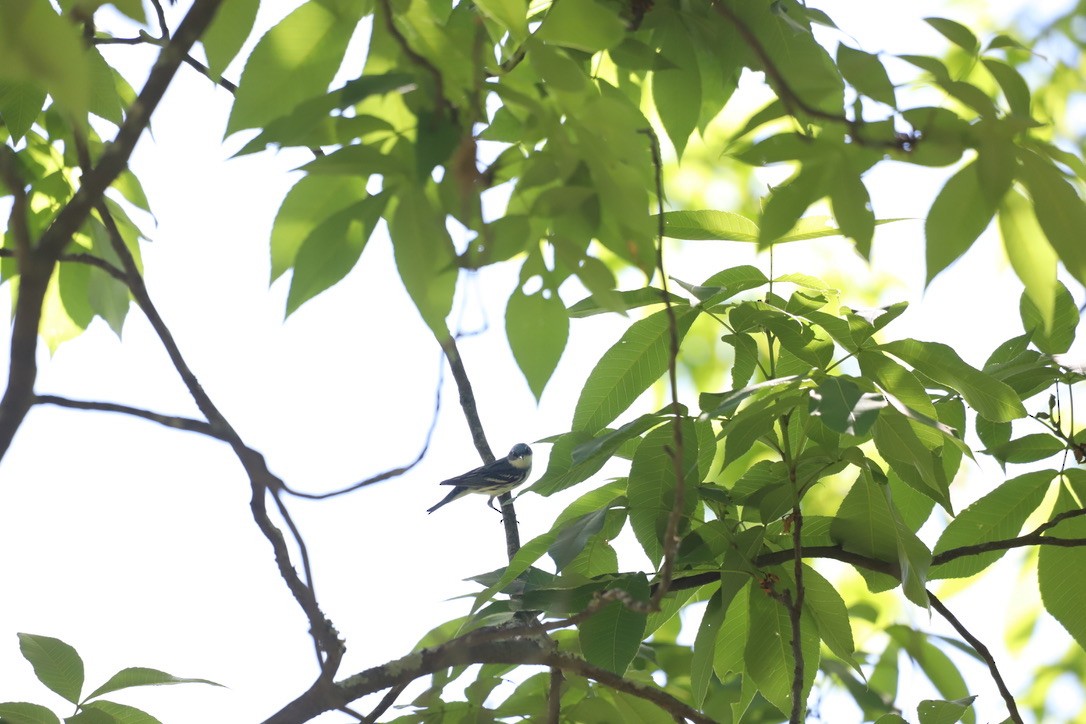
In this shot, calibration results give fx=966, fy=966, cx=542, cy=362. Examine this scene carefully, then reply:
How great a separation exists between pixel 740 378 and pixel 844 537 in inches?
13.3

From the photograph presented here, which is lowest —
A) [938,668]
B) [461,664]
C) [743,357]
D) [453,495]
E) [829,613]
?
[461,664]

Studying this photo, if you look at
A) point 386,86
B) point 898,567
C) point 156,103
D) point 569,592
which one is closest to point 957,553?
point 898,567

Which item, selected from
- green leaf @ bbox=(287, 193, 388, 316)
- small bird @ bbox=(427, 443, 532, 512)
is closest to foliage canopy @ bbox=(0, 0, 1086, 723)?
green leaf @ bbox=(287, 193, 388, 316)

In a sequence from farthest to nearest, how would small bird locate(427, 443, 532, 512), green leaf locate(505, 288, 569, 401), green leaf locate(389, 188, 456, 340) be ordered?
small bird locate(427, 443, 532, 512) → green leaf locate(505, 288, 569, 401) → green leaf locate(389, 188, 456, 340)

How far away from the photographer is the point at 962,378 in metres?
1.62

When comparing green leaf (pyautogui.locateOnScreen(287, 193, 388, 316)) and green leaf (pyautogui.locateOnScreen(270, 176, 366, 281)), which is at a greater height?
green leaf (pyautogui.locateOnScreen(270, 176, 366, 281))

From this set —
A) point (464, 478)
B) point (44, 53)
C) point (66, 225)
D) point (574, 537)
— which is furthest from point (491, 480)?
point (44, 53)

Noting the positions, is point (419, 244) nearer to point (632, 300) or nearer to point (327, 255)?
point (327, 255)

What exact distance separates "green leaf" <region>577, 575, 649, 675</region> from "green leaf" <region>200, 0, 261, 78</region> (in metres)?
1.02

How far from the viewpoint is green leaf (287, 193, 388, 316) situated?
1.15 m

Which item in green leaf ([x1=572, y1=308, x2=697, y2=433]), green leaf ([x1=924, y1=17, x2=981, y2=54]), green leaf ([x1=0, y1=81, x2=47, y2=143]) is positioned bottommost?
green leaf ([x1=572, y1=308, x2=697, y2=433])

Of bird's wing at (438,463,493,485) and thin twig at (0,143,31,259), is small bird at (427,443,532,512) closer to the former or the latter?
bird's wing at (438,463,493,485)

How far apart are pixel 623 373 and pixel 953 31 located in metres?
0.80

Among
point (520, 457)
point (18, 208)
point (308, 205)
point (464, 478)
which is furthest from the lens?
point (520, 457)
